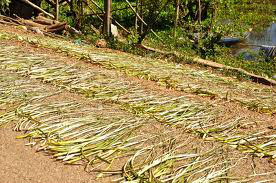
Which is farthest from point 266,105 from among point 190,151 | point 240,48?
point 240,48

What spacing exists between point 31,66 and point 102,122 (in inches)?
88.4

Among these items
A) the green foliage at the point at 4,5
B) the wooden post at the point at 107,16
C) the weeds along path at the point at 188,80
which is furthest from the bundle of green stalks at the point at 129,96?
the green foliage at the point at 4,5

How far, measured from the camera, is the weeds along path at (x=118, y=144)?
9.09 feet

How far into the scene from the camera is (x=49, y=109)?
3797 mm

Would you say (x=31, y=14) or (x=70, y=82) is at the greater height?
(x=31, y=14)

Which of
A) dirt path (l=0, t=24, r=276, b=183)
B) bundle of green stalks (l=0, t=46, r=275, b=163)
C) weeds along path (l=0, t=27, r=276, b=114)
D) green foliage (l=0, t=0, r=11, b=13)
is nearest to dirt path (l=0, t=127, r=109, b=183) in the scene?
dirt path (l=0, t=24, r=276, b=183)

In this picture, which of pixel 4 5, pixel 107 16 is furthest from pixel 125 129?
pixel 4 5

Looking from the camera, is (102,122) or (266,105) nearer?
(102,122)

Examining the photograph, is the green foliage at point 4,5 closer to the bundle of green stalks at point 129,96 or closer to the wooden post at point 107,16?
the wooden post at point 107,16

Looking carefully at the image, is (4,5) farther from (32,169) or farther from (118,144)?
(32,169)

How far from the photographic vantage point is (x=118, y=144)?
3.16 meters

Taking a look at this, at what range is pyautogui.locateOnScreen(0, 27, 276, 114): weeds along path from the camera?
479 cm

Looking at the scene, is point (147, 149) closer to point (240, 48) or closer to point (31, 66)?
point (31, 66)

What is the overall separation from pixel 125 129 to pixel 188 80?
2.36 m
